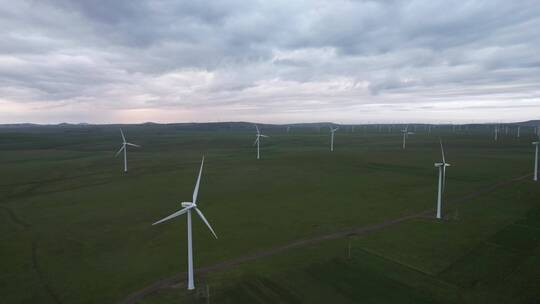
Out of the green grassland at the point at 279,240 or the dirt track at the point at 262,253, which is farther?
the dirt track at the point at 262,253

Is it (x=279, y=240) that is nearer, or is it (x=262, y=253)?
(x=262, y=253)

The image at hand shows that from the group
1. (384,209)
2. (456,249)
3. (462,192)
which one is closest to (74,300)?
(456,249)

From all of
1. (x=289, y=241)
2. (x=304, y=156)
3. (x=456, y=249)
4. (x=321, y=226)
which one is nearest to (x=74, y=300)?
(x=289, y=241)

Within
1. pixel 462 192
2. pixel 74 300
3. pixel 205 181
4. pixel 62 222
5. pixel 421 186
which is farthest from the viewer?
pixel 205 181

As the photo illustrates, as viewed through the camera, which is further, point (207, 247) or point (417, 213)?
point (417, 213)

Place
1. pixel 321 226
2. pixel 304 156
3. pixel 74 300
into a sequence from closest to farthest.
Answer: pixel 74 300, pixel 321 226, pixel 304 156

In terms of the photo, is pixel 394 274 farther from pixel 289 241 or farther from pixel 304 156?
pixel 304 156

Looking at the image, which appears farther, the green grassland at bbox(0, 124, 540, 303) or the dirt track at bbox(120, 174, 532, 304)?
the dirt track at bbox(120, 174, 532, 304)

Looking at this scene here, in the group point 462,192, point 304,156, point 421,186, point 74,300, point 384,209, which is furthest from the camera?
point 304,156

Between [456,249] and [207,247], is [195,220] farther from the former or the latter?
[456,249]
